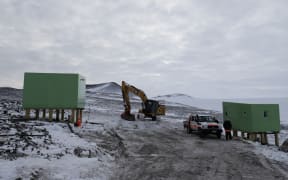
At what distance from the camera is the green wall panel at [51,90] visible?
18.9 m

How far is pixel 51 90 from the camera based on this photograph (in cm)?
1917

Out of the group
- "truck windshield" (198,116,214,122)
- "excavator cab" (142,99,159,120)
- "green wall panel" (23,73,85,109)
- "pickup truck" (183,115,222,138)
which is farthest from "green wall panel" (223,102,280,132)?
"green wall panel" (23,73,85,109)

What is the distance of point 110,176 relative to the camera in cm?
839

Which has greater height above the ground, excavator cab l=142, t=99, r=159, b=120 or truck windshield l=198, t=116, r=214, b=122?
excavator cab l=142, t=99, r=159, b=120

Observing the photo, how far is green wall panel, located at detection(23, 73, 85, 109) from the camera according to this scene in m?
18.9

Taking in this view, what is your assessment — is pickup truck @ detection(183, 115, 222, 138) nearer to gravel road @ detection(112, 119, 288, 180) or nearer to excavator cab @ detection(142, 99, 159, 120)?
gravel road @ detection(112, 119, 288, 180)

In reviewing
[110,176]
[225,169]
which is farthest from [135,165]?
[225,169]

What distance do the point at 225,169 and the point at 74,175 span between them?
592 cm

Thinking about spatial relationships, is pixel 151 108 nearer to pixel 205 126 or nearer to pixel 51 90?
pixel 205 126

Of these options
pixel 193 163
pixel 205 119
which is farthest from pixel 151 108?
pixel 193 163

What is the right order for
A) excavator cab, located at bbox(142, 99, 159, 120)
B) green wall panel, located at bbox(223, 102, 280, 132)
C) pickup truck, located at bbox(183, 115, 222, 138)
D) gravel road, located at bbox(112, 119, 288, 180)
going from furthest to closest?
1. excavator cab, located at bbox(142, 99, 159, 120)
2. pickup truck, located at bbox(183, 115, 222, 138)
3. green wall panel, located at bbox(223, 102, 280, 132)
4. gravel road, located at bbox(112, 119, 288, 180)

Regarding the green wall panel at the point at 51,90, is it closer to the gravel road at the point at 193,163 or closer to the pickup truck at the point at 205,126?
the gravel road at the point at 193,163

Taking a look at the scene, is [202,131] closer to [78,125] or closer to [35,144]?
[78,125]

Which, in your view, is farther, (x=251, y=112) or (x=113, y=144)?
(x=251, y=112)
